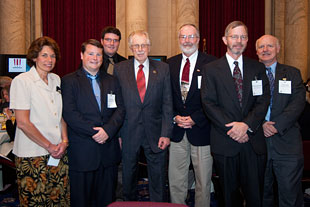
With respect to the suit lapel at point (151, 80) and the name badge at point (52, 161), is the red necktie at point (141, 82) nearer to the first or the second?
the suit lapel at point (151, 80)

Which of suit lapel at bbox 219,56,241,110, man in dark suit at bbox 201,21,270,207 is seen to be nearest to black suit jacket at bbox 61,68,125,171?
man in dark suit at bbox 201,21,270,207

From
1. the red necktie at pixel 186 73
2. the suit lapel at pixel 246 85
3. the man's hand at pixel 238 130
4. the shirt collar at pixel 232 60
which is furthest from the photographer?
the red necktie at pixel 186 73

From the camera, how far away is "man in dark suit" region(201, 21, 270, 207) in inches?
100

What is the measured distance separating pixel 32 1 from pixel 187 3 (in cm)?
368

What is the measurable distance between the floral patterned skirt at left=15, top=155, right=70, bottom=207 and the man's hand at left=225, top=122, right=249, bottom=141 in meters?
1.36

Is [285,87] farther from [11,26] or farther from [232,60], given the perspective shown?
[11,26]

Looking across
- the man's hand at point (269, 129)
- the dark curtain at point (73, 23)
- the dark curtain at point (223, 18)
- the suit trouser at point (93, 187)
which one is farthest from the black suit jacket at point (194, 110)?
the dark curtain at point (223, 18)

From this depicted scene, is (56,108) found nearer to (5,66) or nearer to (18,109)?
(18,109)

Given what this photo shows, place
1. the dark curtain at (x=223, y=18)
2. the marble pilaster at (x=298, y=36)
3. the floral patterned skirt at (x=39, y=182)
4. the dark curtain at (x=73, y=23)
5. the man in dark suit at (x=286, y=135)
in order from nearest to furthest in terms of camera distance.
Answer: the floral patterned skirt at (x=39, y=182) < the man in dark suit at (x=286, y=135) < the dark curtain at (x=73, y=23) < the marble pilaster at (x=298, y=36) < the dark curtain at (x=223, y=18)

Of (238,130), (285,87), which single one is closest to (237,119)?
(238,130)

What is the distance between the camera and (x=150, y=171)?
2883 millimetres

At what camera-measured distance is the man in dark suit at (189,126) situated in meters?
2.86

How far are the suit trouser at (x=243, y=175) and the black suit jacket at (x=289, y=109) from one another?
0.35m

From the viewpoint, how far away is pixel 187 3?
7562 millimetres
